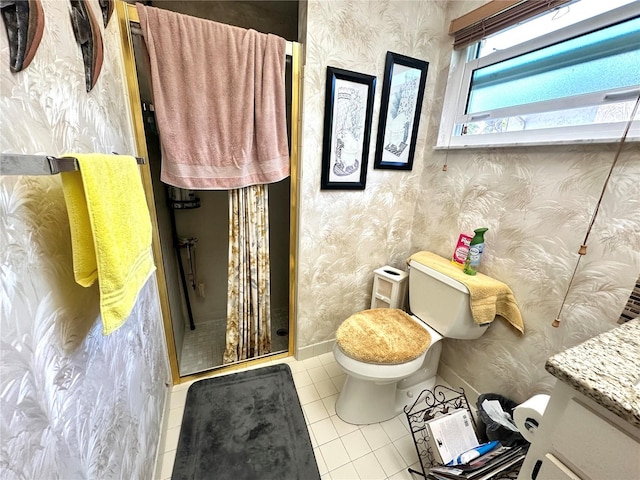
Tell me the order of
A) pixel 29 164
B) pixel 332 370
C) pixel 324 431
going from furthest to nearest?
1. pixel 332 370
2. pixel 324 431
3. pixel 29 164

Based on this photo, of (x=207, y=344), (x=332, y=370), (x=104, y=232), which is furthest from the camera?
(x=207, y=344)

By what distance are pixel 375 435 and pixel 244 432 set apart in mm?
628

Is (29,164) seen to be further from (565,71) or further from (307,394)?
(565,71)

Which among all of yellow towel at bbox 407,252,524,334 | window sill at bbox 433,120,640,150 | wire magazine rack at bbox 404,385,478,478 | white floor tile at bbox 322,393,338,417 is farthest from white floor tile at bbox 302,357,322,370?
window sill at bbox 433,120,640,150

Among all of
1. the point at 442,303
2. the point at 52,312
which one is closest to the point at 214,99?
the point at 52,312

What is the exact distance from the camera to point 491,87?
130cm

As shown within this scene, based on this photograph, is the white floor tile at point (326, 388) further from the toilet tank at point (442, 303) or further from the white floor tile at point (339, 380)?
the toilet tank at point (442, 303)

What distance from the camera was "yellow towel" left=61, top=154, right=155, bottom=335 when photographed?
17.9 inches

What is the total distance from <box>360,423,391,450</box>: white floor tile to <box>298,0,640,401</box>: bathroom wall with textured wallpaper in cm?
55

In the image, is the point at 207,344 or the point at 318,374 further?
the point at 207,344

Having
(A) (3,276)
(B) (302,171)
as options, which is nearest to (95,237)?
(A) (3,276)

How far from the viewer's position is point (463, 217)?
1.38 m

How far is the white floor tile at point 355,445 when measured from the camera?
118 centimetres

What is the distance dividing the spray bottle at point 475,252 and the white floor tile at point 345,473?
1.01 metres
